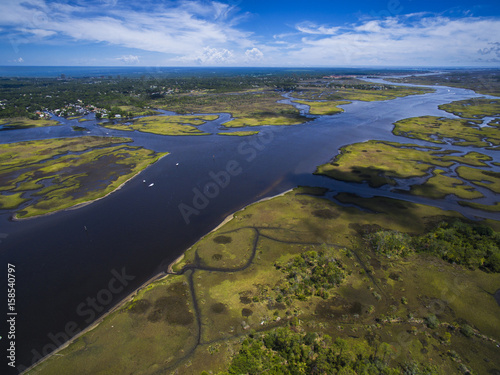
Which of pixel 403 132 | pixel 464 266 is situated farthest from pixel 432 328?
pixel 403 132

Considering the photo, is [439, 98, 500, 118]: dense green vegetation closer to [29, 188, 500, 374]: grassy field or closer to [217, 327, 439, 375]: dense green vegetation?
[29, 188, 500, 374]: grassy field

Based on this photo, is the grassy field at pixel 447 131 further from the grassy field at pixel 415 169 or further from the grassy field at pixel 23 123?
the grassy field at pixel 23 123

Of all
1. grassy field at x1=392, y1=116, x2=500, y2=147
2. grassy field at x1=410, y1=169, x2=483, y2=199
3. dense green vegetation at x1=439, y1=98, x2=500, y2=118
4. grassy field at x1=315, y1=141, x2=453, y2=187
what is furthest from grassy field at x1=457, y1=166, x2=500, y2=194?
dense green vegetation at x1=439, y1=98, x2=500, y2=118

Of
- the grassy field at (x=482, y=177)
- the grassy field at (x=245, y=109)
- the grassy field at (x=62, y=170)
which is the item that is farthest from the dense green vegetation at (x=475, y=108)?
the grassy field at (x=62, y=170)

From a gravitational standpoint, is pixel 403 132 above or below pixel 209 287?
above

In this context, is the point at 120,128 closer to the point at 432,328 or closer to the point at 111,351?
the point at 111,351
